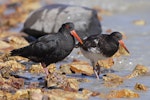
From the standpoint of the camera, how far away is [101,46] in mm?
7211

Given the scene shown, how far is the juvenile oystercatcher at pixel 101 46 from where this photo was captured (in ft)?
23.5

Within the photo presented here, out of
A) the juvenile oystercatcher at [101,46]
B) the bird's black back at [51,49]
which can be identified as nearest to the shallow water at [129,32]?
the juvenile oystercatcher at [101,46]

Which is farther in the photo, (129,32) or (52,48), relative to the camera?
(129,32)

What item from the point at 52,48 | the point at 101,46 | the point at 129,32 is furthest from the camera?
the point at 129,32

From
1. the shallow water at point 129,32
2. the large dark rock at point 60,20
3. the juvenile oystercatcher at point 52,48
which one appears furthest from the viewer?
the large dark rock at point 60,20

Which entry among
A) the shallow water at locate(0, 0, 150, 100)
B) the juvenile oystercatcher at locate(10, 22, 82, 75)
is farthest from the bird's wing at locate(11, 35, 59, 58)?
the shallow water at locate(0, 0, 150, 100)

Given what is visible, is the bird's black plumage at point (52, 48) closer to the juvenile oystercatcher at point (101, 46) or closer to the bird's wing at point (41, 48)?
the bird's wing at point (41, 48)

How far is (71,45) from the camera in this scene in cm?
678

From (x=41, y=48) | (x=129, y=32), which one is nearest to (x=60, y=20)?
(x=129, y=32)

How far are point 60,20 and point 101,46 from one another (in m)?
3.29

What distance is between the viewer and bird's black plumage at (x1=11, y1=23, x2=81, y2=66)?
6719 millimetres

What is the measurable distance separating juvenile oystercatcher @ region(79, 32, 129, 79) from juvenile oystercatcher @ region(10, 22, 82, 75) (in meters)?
0.42

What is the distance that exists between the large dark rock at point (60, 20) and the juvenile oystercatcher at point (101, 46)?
2734 millimetres

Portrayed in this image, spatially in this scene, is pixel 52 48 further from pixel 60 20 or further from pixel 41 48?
pixel 60 20
